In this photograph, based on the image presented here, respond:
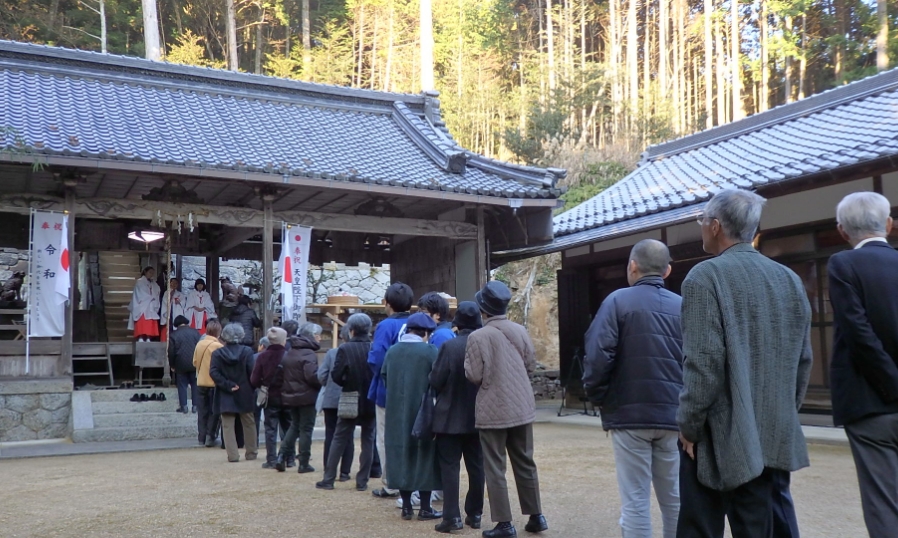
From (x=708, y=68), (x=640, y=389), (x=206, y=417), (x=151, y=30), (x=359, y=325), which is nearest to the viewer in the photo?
(x=640, y=389)

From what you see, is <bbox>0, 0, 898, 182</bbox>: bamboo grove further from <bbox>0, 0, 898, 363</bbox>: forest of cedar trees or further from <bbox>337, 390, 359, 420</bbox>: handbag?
<bbox>337, 390, 359, 420</bbox>: handbag

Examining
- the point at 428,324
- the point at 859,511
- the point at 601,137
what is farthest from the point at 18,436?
the point at 601,137

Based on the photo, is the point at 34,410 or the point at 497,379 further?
the point at 34,410

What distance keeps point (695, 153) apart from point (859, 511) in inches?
→ 390

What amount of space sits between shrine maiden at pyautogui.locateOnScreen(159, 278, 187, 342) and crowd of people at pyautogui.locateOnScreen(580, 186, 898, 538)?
35.2 feet

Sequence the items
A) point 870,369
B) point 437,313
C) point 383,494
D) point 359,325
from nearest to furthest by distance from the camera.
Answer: point 870,369 < point 437,313 < point 383,494 < point 359,325

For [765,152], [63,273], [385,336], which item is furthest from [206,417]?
[765,152]

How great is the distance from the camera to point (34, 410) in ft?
31.2

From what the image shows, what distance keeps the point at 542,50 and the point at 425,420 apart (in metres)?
25.3

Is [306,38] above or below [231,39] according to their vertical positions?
above

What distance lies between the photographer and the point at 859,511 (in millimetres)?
5180

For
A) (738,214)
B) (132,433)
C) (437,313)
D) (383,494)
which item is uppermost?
(738,214)

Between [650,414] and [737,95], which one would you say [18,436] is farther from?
[737,95]

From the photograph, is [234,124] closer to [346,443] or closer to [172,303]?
[172,303]
